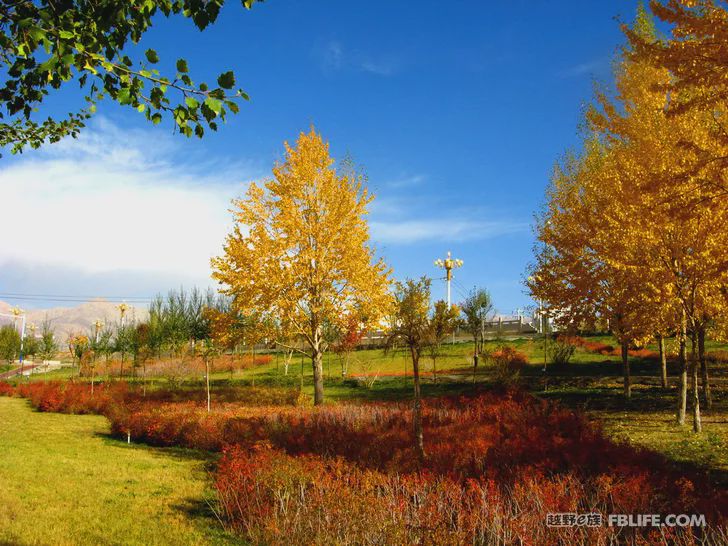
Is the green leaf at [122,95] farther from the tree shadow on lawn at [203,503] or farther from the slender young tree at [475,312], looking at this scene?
the slender young tree at [475,312]

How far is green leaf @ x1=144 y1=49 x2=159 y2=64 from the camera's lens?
3.66 metres

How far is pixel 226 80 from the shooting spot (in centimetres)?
354

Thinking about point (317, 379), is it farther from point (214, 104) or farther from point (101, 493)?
point (214, 104)

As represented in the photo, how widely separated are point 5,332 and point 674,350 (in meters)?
61.0

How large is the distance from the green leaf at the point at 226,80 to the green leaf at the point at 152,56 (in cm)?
53

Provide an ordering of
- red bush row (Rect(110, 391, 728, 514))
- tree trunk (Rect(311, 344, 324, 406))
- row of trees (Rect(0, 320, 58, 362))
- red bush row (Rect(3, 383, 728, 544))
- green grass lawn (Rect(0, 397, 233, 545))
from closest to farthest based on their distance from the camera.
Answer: red bush row (Rect(3, 383, 728, 544)) → green grass lawn (Rect(0, 397, 233, 545)) → red bush row (Rect(110, 391, 728, 514)) → tree trunk (Rect(311, 344, 324, 406)) → row of trees (Rect(0, 320, 58, 362))

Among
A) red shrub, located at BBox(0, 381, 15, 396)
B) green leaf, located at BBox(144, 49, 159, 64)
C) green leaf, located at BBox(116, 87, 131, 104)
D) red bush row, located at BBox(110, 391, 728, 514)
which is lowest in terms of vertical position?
red shrub, located at BBox(0, 381, 15, 396)

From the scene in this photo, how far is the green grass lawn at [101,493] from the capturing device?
7207mm

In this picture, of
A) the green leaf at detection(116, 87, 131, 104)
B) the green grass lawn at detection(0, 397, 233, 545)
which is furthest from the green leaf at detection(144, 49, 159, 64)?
the green grass lawn at detection(0, 397, 233, 545)

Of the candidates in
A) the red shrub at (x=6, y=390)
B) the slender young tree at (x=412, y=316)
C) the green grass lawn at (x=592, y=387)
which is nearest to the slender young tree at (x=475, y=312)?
the green grass lawn at (x=592, y=387)

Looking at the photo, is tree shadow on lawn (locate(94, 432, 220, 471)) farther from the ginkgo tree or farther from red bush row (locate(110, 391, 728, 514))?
the ginkgo tree

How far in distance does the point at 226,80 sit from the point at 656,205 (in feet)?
Result: 29.6

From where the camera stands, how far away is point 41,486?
32.3ft

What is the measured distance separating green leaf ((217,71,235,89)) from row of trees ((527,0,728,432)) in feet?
24.2
